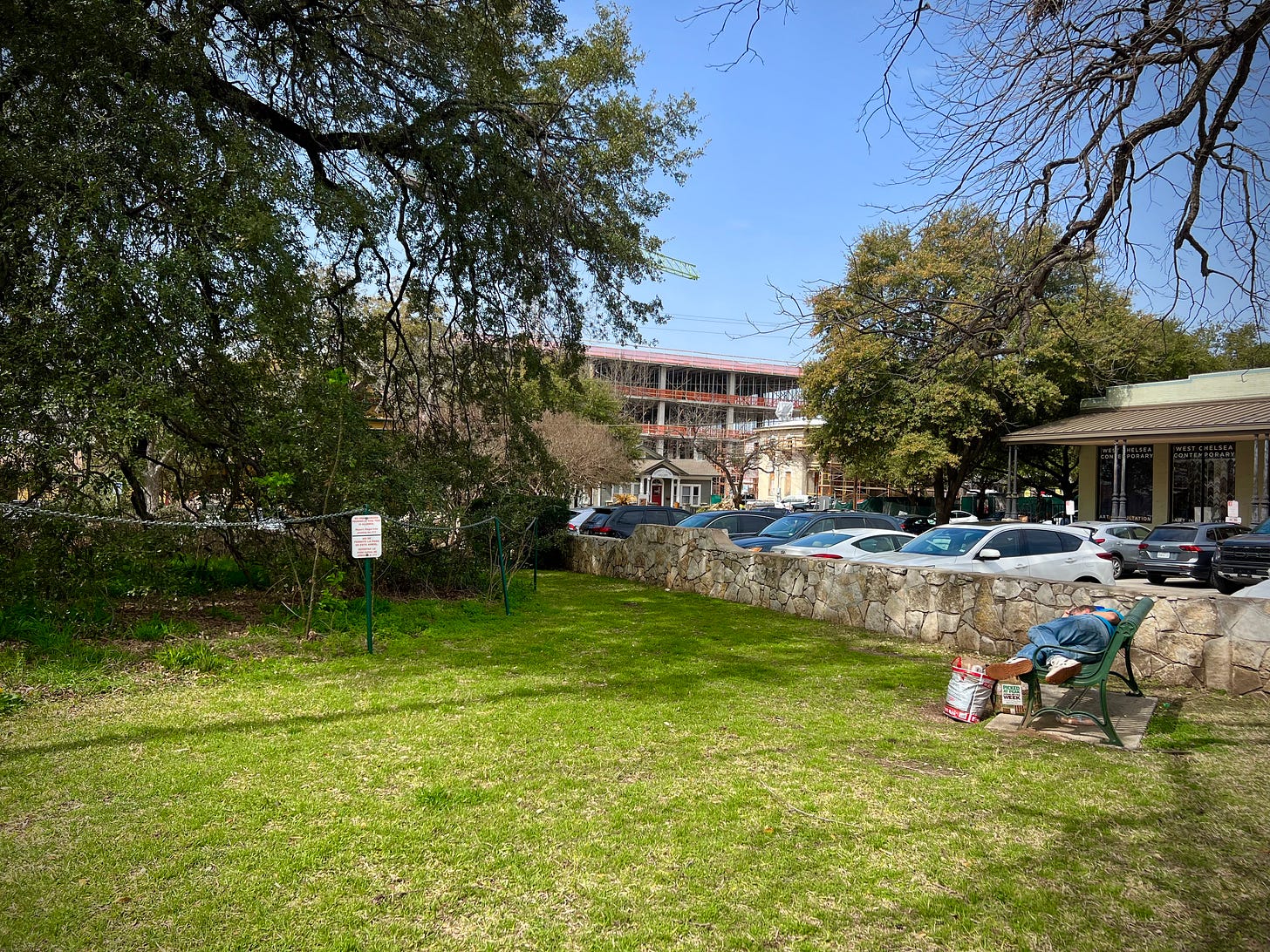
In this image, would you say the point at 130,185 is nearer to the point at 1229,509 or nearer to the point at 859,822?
the point at 859,822

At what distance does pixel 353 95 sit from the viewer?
1238cm

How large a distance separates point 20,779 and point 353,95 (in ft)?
33.8

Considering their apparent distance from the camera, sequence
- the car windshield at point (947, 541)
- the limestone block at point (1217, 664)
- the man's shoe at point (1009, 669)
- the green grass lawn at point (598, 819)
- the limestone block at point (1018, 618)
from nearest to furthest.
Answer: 1. the green grass lawn at point (598, 819)
2. the man's shoe at point (1009, 669)
3. the limestone block at point (1217, 664)
4. the limestone block at point (1018, 618)
5. the car windshield at point (947, 541)

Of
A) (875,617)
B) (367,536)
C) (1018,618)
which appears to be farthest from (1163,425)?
(367,536)

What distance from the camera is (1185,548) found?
747 inches

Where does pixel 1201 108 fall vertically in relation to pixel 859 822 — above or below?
above

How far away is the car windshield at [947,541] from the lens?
13.3m

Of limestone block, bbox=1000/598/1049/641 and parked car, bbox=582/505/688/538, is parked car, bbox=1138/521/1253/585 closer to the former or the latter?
parked car, bbox=582/505/688/538

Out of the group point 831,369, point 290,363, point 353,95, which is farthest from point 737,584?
point 831,369

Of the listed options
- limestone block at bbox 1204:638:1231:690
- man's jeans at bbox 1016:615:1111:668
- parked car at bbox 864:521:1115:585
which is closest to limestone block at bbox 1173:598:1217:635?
limestone block at bbox 1204:638:1231:690

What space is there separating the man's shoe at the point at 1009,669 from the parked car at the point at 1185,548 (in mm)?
14872

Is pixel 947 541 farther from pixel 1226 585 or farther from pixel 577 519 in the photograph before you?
pixel 577 519

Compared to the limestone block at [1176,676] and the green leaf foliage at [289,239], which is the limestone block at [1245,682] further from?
the green leaf foliage at [289,239]

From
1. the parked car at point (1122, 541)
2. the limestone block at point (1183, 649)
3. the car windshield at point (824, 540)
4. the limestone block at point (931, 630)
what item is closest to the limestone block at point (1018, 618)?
the limestone block at point (931, 630)
